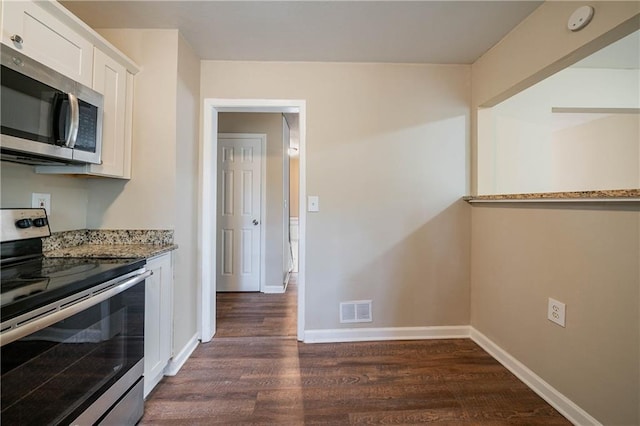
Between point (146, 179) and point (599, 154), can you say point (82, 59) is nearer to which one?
point (146, 179)

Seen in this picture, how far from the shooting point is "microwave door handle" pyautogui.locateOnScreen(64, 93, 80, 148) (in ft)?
4.03

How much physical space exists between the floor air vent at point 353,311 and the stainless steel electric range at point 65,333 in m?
1.43

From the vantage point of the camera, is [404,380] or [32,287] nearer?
[32,287]

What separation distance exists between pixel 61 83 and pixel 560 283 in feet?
8.93

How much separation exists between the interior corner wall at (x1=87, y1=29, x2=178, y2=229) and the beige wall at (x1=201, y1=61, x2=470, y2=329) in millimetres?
579

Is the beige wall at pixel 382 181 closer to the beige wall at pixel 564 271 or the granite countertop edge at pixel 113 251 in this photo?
the beige wall at pixel 564 271

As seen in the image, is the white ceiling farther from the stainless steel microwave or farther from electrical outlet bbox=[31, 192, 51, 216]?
electrical outlet bbox=[31, 192, 51, 216]

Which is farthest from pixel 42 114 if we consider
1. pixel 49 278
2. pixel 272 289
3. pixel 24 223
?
pixel 272 289

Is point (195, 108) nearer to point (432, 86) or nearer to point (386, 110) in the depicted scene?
point (386, 110)

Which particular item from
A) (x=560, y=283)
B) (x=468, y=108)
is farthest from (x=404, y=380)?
(x=468, y=108)

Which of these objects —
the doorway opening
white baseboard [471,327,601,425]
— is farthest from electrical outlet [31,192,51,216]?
white baseboard [471,327,601,425]

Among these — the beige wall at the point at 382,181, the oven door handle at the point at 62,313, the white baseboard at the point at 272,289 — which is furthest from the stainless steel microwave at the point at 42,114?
the white baseboard at the point at 272,289

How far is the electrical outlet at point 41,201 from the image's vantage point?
145 cm

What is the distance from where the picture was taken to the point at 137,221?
1808 millimetres
